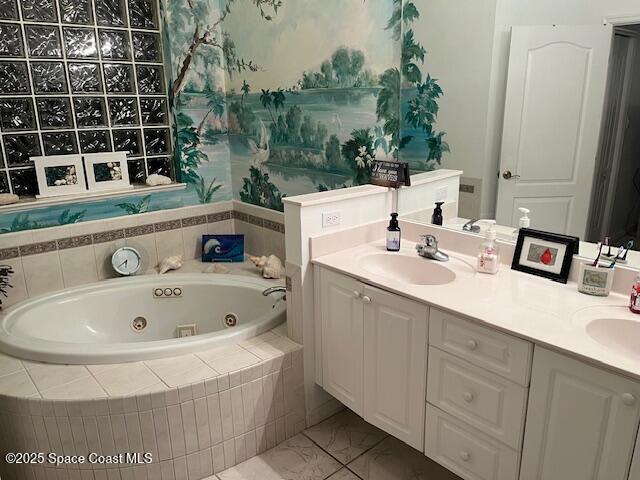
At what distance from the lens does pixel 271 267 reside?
9.56 feet

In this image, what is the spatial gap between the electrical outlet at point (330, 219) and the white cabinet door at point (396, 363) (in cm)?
38

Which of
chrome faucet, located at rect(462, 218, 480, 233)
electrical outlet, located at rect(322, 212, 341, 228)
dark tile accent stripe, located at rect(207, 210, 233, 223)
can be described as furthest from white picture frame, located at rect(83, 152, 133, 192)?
chrome faucet, located at rect(462, 218, 480, 233)

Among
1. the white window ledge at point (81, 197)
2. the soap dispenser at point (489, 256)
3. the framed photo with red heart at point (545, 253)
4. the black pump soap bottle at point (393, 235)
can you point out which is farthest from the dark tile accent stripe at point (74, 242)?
the framed photo with red heart at point (545, 253)

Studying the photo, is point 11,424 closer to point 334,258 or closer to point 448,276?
point 334,258

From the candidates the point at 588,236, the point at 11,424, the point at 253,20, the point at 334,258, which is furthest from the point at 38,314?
the point at 588,236

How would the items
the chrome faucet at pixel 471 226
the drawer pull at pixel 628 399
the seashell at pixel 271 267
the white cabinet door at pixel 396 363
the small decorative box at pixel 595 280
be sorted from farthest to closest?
1. the seashell at pixel 271 267
2. the chrome faucet at pixel 471 226
3. the white cabinet door at pixel 396 363
4. the small decorative box at pixel 595 280
5. the drawer pull at pixel 628 399

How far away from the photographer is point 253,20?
293cm

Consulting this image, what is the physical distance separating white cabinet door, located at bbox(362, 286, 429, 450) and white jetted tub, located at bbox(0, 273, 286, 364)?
643mm

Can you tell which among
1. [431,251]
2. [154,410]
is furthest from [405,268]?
[154,410]

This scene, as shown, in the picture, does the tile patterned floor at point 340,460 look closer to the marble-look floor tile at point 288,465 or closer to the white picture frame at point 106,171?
the marble-look floor tile at point 288,465

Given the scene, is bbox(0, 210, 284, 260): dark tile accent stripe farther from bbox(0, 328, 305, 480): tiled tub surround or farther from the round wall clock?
bbox(0, 328, 305, 480): tiled tub surround

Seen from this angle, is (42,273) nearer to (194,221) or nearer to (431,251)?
(194,221)

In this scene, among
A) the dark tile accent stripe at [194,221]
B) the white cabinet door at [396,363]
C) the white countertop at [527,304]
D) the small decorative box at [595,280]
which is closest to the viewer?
the white countertop at [527,304]

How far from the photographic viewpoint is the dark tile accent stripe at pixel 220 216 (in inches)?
133
